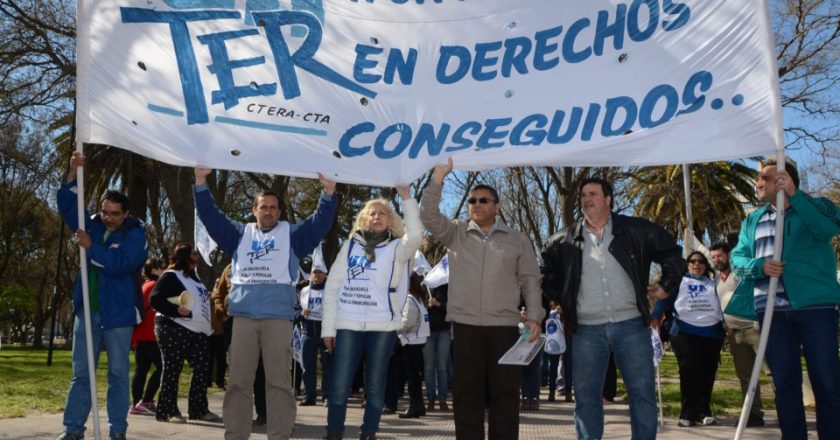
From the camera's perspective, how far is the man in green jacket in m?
5.83

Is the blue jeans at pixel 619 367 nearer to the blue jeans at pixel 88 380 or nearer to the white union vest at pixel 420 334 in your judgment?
the blue jeans at pixel 88 380

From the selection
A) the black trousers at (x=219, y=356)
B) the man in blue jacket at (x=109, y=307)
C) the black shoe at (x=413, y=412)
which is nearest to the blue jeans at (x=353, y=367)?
the man in blue jacket at (x=109, y=307)

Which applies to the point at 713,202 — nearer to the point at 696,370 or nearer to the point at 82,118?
the point at 696,370

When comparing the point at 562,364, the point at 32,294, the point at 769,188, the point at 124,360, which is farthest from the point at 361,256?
the point at 32,294

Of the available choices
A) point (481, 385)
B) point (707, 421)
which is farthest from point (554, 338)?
point (481, 385)

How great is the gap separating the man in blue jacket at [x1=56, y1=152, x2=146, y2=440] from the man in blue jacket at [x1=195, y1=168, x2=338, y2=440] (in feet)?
2.63

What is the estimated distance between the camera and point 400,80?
21.0 ft

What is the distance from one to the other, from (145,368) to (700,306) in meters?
6.69

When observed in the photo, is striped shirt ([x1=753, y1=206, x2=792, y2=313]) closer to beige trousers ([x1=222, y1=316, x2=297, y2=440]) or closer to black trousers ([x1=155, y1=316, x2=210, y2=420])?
beige trousers ([x1=222, y1=316, x2=297, y2=440])

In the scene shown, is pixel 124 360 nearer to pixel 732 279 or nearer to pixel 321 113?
pixel 321 113

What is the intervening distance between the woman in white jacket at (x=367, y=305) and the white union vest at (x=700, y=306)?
3.87 metres

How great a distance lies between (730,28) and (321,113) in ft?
9.58

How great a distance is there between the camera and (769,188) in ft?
20.1

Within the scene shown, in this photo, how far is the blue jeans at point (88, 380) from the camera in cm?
685
